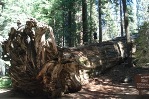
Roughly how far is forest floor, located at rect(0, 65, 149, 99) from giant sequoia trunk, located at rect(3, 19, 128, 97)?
571 mm

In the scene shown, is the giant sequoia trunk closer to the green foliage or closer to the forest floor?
the forest floor

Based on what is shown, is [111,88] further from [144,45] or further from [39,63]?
[39,63]

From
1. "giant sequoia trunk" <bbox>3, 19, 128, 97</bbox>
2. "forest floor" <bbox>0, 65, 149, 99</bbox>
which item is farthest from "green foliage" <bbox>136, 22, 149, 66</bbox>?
"giant sequoia trunk" <bbox>3, 19, 128, 97</bbox>

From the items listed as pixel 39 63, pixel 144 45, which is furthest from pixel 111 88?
pixel 39 63

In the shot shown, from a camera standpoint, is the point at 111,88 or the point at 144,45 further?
the point at 111,88

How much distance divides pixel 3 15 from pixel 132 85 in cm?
1484

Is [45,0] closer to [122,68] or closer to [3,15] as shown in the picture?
[3,15]

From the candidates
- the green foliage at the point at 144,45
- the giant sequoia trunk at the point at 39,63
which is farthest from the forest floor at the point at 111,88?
the green foliage at the point at 144,45

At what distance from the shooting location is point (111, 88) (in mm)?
13805

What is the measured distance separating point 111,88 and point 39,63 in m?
3.85

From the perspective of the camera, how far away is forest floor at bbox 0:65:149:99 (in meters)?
12.5

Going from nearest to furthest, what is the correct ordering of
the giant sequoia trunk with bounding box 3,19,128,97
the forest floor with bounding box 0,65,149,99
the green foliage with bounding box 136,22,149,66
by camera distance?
the giant sequoia trunk with bounding box 3,19,128,97 → the green foliage with bounding box 136,22,149,66 → the forest floor with bounding box 0,65,149,99

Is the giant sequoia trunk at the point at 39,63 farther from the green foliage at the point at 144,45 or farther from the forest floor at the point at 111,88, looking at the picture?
the green foliage at the point at 144,45

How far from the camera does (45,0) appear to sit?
1196 inches
